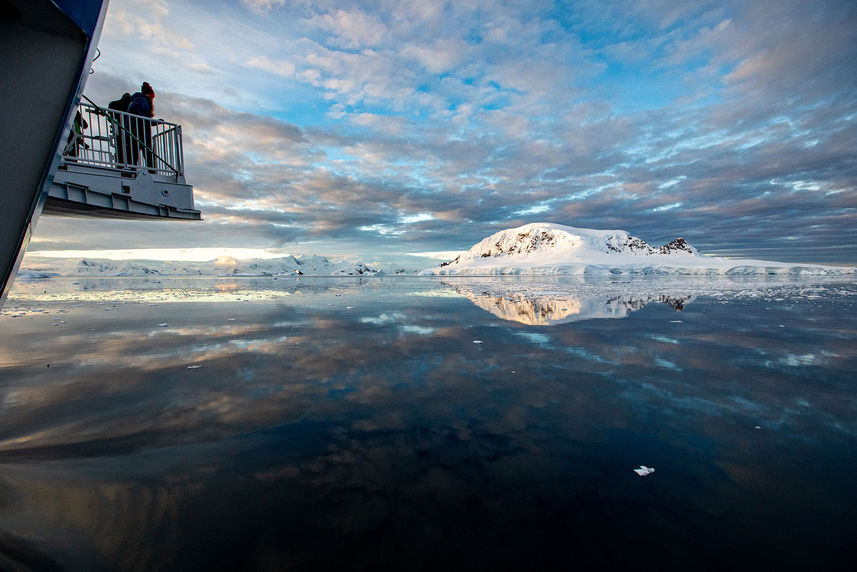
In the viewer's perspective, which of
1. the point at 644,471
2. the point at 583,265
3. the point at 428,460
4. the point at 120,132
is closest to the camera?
the point at 644,471

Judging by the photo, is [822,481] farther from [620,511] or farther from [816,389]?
[816,389]

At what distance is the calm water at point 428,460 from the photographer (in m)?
2.41

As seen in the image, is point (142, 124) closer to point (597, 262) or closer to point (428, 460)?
point (428, 460)

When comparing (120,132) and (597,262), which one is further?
(597,262)

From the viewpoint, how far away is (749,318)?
13.4 meters

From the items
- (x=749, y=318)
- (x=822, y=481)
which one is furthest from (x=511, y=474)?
(x=749, y=318)

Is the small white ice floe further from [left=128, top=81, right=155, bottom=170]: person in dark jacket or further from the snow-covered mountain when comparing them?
the snow-covered mountain

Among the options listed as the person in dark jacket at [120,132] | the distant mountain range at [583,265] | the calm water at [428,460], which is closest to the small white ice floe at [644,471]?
the calm water at [428,460]

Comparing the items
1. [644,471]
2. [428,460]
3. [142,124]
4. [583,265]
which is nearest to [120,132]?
[142,124]

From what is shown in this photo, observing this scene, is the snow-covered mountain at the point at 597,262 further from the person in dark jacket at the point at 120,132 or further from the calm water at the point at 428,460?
the person in dark jacket at the point at 120,132

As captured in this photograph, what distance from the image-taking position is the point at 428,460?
11.5 feet

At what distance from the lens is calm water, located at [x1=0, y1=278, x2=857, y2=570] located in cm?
241

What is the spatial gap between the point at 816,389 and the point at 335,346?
8.47m

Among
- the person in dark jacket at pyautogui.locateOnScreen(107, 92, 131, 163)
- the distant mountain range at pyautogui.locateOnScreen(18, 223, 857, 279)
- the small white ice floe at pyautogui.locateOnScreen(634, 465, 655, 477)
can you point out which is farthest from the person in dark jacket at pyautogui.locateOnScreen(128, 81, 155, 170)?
the distant mountain range at pyautogui.locateOnScreen(18, 223, 857, 279)
